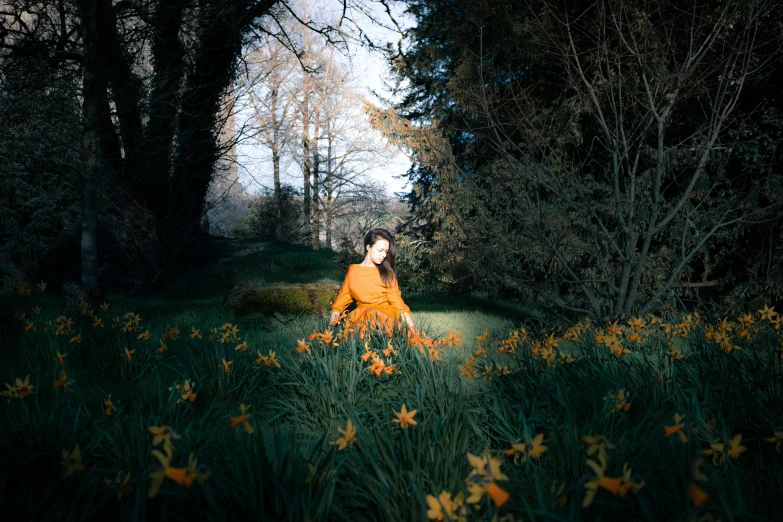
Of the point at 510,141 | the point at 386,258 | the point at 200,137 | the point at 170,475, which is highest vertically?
the point at 200,137

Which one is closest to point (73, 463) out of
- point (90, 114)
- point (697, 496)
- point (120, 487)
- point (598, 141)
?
point (120, 487)

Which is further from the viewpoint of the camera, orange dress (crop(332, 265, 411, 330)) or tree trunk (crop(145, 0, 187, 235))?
tree trunk (crop(145, 0, 187, 235))

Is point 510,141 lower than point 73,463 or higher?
higher

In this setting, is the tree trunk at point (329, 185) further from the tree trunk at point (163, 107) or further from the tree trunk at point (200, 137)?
the tree trunk at point (163, 107)

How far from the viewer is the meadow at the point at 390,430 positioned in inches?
60.0

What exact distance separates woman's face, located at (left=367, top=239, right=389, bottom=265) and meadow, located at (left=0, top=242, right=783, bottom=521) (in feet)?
4.16

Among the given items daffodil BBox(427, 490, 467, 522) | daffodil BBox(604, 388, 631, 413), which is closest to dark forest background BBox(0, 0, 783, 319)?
daffodil BBox(604, 388, 631, 413)

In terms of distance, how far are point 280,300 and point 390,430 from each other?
20.6 feet

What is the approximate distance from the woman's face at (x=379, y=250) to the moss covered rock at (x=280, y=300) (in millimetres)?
2872

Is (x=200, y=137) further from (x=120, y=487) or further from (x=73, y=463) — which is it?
(x=120, y=487)

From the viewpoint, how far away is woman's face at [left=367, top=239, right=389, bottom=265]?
5.20 metres

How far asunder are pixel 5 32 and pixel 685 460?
26.8ft

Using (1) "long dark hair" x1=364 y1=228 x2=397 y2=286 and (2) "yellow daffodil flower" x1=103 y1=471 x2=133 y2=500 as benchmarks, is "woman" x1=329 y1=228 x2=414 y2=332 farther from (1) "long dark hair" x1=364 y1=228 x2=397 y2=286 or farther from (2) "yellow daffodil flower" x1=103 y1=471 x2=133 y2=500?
(2) "yellow daffodil flower" x1=103 y1=471 x2=133 y2=500

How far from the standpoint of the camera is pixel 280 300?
26.2 ft
